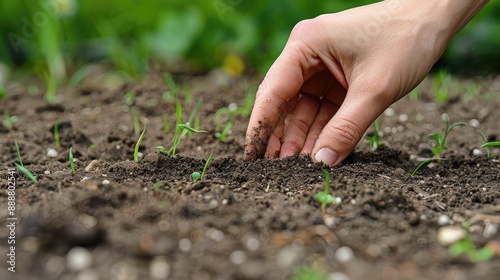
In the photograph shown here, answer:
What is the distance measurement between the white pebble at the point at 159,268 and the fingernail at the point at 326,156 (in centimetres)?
94

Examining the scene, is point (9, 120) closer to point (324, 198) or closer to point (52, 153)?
point (52, 153)

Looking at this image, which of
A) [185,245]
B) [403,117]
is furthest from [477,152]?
[185,245]

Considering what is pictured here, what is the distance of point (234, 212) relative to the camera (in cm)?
172

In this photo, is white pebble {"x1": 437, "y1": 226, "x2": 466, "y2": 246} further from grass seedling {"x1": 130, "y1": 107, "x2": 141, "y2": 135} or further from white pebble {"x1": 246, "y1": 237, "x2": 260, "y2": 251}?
grass seedling {"x1": 130, "y1": 107, "x2": 141, "y2": 135}

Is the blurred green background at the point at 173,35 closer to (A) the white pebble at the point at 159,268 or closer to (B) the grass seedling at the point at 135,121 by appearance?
(B) the grass seedling at the point at 135,121

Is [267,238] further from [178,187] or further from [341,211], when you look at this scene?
[178,187]

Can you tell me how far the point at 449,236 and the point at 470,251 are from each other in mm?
99

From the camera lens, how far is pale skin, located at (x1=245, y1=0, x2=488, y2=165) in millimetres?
2230

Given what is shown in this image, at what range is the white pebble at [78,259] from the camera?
4.83 feet

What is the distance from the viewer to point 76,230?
5.04 feet

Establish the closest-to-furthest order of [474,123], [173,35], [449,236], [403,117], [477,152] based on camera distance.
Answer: [449,236], [477,152], [474,123], [403,117], [173,35]

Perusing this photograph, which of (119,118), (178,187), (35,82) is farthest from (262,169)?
(35,82)

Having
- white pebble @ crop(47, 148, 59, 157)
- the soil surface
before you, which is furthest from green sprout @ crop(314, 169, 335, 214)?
white pebble @ crop(47, 148, 59, 157)

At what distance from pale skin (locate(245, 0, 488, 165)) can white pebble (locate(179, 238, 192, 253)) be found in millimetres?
846
